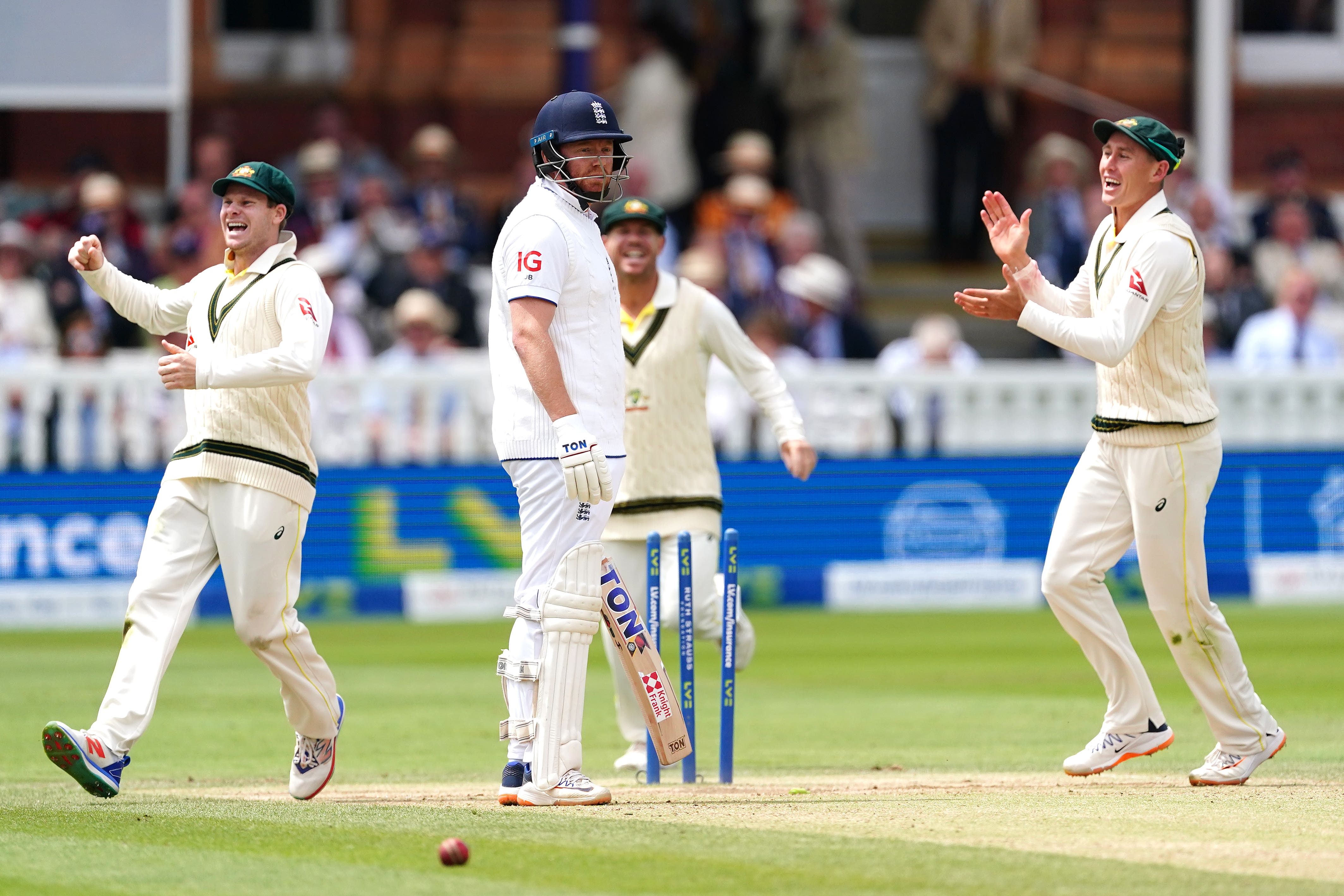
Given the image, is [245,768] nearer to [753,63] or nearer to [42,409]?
[42,409]

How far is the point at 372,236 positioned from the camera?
15.8m

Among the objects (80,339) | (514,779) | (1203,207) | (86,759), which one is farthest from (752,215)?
(86,759)

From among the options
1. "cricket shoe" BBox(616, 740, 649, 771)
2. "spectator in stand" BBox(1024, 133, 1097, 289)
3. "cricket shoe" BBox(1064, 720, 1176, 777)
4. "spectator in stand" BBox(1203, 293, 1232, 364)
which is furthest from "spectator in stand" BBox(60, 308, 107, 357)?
"cricket shoe" BBox(1064, 720, 1176, 777)

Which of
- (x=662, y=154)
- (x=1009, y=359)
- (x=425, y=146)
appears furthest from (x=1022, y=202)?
(x=425, y=146)

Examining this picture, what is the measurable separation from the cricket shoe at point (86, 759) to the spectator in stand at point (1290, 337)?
34.6 feet

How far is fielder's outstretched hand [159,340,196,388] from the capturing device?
6.56 meters

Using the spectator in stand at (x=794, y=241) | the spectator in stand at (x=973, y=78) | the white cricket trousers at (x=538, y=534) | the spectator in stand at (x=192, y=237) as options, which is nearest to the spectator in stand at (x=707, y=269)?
the spectator in stand at (x=794, y=241)

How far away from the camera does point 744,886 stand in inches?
209

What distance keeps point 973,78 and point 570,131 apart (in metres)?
12.3

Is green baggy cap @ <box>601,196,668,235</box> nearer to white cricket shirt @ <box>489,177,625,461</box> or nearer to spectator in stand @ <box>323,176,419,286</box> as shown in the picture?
white cricket shirt @ <box>489,177,625,461</box>

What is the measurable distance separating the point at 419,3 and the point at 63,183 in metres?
3.48

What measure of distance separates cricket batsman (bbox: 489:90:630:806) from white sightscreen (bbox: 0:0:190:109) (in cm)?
1036

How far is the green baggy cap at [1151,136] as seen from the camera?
7.28 metres

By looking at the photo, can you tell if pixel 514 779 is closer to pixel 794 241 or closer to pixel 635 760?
pixel 635 760
